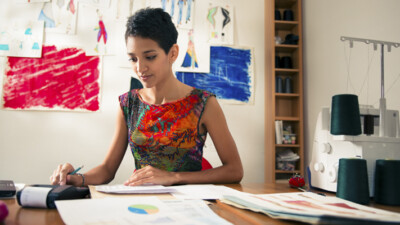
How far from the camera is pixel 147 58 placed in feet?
4.05

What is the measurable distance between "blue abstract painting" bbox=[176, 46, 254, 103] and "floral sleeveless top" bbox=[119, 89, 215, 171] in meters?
1.60


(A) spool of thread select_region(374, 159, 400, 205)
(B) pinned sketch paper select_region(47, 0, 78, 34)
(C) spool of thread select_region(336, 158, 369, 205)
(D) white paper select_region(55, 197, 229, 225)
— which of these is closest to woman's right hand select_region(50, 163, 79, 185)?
(D) white paper select_region(55, 197, 229, 225)

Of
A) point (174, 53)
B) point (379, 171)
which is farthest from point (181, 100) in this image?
point (379, 171)

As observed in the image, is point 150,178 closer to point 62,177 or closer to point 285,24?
point 62,177

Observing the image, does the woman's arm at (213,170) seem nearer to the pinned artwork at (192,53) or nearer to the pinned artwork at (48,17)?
the pinned artwork at (192,53)

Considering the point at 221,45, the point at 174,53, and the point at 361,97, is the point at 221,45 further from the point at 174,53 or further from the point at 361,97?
the point at 174,53

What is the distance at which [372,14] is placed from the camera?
1926 millimetres

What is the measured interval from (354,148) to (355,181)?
0.21m

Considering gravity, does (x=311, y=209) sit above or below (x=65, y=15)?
below

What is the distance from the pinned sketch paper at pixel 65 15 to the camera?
9.25 feet

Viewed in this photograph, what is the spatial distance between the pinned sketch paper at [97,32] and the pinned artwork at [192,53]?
1.95 feet

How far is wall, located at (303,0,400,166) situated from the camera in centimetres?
173

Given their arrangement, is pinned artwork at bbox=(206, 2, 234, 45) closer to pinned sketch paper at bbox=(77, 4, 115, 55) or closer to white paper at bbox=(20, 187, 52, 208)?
pinned sketch paper at bbox=(77, 4, 115, 55)

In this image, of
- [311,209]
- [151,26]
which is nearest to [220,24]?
[151,26]
